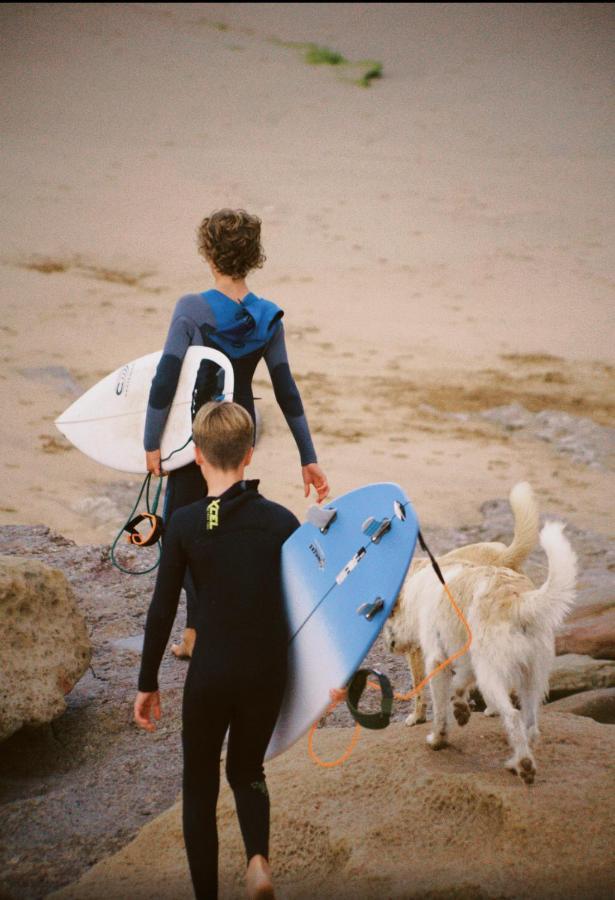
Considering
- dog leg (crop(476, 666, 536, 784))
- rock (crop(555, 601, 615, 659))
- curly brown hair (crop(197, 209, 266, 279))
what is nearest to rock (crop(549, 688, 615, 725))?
rock (crop(555, 601, 615, 659))

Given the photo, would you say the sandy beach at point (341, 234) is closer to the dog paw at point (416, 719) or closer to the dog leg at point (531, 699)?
the dog paw at point (416, 719)

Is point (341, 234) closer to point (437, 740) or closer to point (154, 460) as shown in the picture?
point (154, 460)

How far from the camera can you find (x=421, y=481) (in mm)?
9578

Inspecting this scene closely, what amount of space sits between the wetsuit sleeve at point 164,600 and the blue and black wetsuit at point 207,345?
3.04 ft

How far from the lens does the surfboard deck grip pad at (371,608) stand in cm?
331

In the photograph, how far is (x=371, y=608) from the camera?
10.9 feet

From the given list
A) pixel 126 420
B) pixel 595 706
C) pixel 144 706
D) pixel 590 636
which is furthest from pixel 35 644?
pixel 590 636

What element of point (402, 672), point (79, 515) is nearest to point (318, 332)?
point (79, 515)

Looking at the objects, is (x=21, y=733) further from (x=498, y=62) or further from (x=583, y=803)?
(x=498, y=62)

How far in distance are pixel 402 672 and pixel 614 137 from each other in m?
16.8

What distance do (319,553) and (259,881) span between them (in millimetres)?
992

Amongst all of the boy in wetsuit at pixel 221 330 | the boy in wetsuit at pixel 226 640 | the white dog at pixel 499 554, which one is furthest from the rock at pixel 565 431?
the boy in wetsuit at pixel 226 640

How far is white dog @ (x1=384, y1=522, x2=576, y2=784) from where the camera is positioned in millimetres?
3904

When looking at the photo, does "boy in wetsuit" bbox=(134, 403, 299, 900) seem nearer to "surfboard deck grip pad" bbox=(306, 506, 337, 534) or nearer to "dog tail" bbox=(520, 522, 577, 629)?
"surfboard deck grip pad" bbox=(306, 506, 337, 534)
